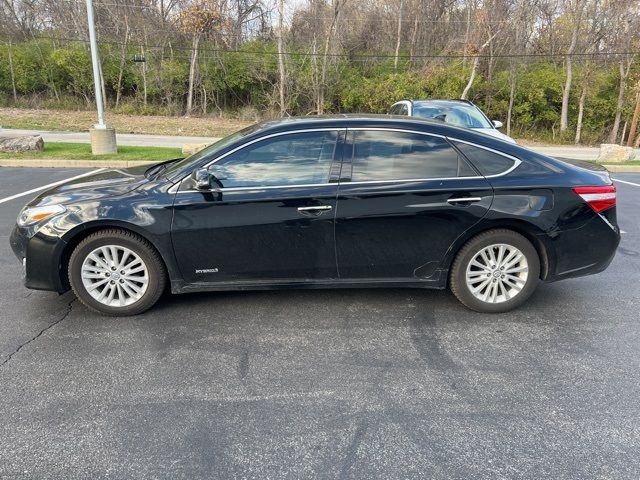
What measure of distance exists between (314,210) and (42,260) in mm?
2139

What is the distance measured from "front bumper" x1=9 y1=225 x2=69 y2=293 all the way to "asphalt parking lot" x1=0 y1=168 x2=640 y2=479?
28 cm

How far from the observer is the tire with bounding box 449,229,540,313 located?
3.82 meters

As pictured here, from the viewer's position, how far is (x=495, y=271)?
3869 millimetres

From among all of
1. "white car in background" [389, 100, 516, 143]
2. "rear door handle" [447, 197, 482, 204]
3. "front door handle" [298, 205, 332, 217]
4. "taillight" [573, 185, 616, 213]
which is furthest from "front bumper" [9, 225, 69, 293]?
"white car in background" [389, 100, 516, 143]

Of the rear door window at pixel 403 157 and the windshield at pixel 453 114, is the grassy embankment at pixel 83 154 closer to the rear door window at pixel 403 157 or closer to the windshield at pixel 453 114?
the windshield at pixel 453 114

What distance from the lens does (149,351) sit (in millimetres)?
3295

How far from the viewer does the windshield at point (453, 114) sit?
8.79m

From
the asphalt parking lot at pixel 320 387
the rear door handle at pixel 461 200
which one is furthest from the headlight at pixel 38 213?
the rear door handle at pixel 461 200

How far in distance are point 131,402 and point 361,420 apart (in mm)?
1334

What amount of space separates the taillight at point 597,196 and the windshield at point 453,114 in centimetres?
510

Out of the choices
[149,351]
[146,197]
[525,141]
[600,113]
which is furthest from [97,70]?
[600,113]

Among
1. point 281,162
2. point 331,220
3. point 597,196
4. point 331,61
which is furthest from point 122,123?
point 597,196

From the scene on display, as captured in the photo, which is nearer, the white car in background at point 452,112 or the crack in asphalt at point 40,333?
the crack in asphalt at point 40,333

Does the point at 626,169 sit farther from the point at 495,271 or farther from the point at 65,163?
the point at 65,163
